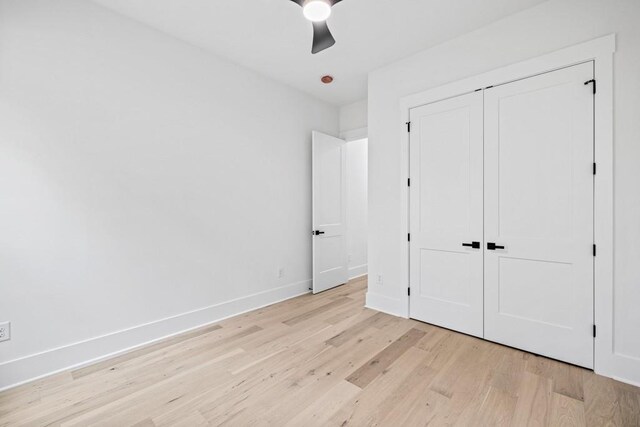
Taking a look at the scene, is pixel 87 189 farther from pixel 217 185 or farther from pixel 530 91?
pixel 530 91

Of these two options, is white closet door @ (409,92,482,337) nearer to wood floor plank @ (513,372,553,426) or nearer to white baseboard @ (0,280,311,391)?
wood floor plank @ (513,372,553,426)

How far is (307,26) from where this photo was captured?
8.30ft

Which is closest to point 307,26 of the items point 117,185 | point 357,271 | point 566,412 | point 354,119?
point 354,119

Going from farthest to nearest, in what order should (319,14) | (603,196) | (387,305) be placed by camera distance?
(387,305) < (603,196) < (319,14)

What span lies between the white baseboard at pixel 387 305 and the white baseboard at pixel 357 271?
4.43 ft

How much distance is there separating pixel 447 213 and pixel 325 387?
Result: 1.93 meters

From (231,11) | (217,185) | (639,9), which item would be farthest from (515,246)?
(231,11)

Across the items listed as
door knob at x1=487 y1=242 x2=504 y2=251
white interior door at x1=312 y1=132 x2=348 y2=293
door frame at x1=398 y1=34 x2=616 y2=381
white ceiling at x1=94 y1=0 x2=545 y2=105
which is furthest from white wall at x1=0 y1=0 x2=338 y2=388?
door frame at x1=398 y1=34 x2=616 y2=381

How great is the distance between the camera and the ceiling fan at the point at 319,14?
1.67 meters

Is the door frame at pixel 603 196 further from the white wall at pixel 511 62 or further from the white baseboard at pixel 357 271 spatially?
the white baseboard at pixel 357 271

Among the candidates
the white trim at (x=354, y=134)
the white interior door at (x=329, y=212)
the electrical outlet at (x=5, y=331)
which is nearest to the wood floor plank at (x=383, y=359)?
the white interior door at (x=329, y=212)

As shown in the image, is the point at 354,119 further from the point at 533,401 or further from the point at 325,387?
the point at 533,401

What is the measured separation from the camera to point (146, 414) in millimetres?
1652

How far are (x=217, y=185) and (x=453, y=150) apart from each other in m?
2.46
